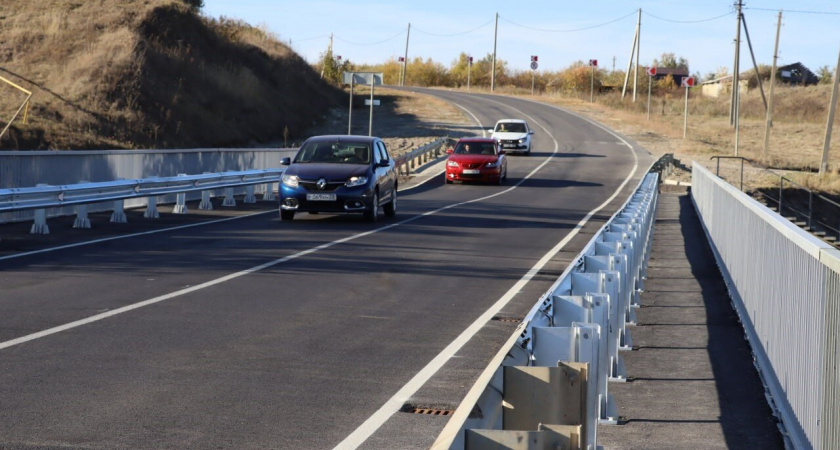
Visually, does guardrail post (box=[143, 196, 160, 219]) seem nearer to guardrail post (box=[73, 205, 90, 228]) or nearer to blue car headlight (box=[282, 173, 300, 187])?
guardrail post (box=[73, 205, 90, 228])

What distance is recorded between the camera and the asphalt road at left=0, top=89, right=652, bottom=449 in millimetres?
6531

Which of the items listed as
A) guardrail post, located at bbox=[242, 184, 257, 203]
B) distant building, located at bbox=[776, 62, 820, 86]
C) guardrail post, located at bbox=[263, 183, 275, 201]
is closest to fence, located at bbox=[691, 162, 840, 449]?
guardrail post, located at bbox=[242, 184, 257, 203]

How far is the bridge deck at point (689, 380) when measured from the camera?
258 inches

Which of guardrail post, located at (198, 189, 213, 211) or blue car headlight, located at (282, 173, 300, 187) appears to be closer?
blue car headlight, located at (282, 173, 300, 187)

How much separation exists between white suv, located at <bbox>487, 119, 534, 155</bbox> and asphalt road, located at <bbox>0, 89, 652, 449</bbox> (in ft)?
104

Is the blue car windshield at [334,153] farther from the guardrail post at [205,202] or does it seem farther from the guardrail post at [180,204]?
the guardrail post at [205,202]

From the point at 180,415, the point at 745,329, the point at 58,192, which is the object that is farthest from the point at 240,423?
the point at 58,192

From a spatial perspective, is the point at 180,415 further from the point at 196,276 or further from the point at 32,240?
the point at 32,240

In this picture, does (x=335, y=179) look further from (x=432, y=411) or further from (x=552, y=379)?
(x=552, y=379)

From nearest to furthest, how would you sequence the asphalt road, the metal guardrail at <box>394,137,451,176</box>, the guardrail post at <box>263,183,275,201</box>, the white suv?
the asphalt road → the guardrail post at <box>263,183,275,201</box> → the metal guardrail at <box>394,137,451,176</box> → the white suv

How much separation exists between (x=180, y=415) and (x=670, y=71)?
152336 mm

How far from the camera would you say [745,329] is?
10.0 m

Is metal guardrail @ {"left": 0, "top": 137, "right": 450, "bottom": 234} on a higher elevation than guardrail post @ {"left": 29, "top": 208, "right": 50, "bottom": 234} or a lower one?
higher

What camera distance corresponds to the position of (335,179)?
21109 millimetres
